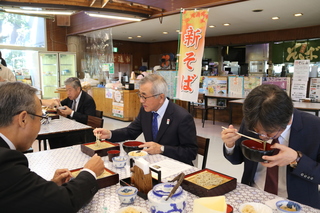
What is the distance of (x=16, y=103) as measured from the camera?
1.21 metres

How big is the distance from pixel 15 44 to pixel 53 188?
9.44 metres

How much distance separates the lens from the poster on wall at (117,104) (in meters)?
7.41

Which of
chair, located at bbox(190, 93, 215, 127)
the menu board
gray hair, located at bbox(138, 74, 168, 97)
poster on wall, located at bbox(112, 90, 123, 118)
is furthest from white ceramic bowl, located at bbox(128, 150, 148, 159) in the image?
the menu board

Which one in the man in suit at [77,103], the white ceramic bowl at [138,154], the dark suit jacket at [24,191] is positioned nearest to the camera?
the dark suit jacket at [24,191]

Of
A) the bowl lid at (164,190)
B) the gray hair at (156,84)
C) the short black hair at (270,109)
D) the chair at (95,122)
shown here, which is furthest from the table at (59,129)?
the short black hair at (270,109)

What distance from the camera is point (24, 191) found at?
1021mm

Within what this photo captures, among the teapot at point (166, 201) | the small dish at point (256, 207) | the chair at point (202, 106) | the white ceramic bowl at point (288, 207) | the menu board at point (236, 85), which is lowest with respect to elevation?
the chair at point (202, 106)

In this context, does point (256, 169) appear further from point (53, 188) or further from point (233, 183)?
point (53, 188)

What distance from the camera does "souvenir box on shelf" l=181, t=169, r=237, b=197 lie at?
1378mm

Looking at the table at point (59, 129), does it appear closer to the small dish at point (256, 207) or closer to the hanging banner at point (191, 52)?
the hanging banner at point (191, 52)

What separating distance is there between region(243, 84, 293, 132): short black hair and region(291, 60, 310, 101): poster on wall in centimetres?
589

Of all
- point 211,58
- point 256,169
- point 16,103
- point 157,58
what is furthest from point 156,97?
point 157,58

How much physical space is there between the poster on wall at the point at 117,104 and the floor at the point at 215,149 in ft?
0.76

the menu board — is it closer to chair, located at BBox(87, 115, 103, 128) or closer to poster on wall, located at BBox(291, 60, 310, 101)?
poster on wall, located at BBox(291, 60, 310, 101)
